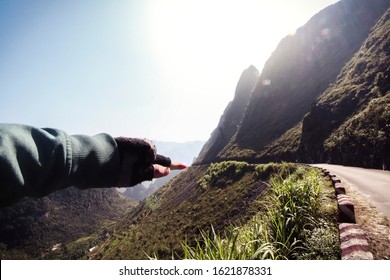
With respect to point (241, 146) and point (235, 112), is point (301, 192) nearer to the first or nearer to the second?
point (241, 146)

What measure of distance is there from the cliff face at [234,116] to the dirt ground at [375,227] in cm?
11534

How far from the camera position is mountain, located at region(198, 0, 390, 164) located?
9144 centimetres

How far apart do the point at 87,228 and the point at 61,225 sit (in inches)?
640

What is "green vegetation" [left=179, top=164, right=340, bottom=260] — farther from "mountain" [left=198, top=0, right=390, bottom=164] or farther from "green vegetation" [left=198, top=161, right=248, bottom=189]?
"mountain" [left=198, top=0, right=390, bottom=164]

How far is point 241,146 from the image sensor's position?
10600 cm

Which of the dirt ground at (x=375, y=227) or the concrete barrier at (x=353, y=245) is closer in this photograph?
the concrete barrier at (x=353, y=245)

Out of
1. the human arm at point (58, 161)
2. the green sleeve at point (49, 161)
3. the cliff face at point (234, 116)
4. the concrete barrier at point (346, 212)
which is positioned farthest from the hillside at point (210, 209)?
the cliff face at point (234, 116)

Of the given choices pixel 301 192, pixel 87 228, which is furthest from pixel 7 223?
pixel 301 192

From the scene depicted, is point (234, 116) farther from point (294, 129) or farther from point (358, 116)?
point (358, 116)

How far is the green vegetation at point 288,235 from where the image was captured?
15.9 feet

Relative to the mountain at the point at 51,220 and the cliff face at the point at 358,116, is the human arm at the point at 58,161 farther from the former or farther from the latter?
the mountain at the point at 51,220

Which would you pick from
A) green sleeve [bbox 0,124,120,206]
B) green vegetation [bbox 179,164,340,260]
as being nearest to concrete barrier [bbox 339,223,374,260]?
green vegetation [bbox 179,164,340,260]

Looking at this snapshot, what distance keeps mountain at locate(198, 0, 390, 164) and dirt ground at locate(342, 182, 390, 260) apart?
217ft

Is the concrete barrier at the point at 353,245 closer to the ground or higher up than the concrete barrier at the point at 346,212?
closer to the ground
